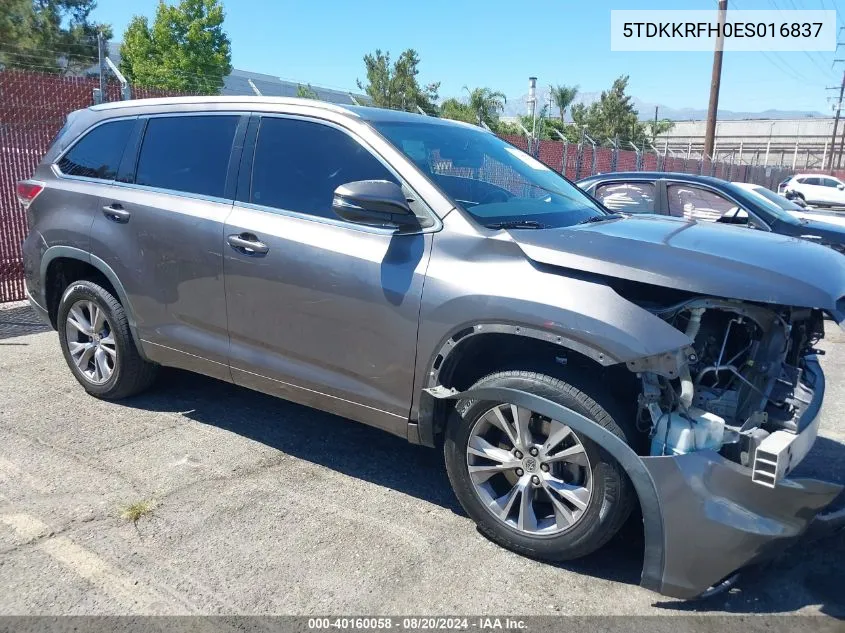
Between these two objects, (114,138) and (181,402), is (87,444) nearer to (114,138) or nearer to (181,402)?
(181,402)

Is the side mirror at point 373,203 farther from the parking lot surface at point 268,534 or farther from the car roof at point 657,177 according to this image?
the car roof at point 657,177

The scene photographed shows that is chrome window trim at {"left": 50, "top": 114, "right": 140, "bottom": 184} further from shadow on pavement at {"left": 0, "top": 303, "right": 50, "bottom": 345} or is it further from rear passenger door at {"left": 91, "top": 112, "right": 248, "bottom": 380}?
shadow on pavement at {"left": 0, "top": 303, "right": 50, "bottom": 345}

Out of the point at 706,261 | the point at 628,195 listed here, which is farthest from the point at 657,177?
the point at 706,261

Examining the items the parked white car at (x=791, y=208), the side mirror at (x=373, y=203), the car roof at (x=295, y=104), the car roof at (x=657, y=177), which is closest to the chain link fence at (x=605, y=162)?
the car roof at (x=657, y=177)

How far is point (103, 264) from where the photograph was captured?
4.33 metres

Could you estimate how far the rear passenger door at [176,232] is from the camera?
387 cm

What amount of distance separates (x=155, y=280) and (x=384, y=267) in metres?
1.65

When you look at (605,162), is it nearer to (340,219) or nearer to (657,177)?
(657,177)

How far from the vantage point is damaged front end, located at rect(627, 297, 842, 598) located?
8.36 feet

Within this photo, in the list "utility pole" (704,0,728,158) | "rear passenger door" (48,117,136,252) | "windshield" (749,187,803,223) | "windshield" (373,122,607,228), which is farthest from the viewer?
"utility pole" (704,0,728,158)

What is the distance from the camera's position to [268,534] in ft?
10.5

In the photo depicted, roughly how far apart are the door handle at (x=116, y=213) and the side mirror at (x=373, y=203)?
1.72m

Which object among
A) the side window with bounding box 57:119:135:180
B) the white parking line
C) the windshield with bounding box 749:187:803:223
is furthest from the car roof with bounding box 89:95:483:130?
the windshield with bounding box 749:187:803:223

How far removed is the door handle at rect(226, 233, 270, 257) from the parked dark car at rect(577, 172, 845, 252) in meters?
4.93
